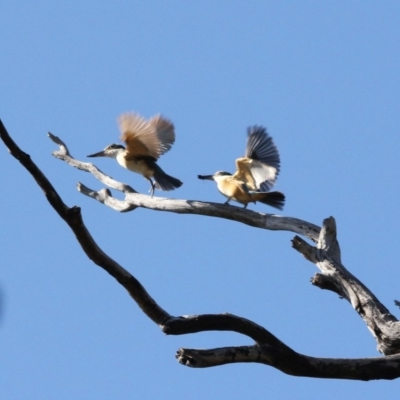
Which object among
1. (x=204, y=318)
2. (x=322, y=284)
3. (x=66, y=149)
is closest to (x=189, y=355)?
(x=204, y=318)

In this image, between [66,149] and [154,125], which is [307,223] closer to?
[154,125]

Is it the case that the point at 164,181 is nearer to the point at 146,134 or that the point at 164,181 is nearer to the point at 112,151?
the point at 146,134

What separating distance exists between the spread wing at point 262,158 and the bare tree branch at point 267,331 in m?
1.29

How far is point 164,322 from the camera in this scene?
484 cm

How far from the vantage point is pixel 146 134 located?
27.3 ft

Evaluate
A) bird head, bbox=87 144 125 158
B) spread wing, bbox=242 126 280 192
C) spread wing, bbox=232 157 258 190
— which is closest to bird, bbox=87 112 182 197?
bird head, bbox=87 144 125 158

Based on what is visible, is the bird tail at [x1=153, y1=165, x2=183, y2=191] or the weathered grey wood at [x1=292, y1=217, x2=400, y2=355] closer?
the weathered grey wood at [x1=292, y1=217, x2=400, y2=355]

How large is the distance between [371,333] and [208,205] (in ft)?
6.09

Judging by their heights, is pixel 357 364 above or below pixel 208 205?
below

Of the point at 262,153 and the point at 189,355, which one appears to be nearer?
the point at 189,355

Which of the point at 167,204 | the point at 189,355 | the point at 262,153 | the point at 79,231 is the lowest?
the point at 189,355

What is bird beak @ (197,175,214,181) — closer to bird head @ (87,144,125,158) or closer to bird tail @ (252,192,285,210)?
bird head @ (87,144,125,158)

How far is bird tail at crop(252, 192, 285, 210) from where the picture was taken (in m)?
7.45

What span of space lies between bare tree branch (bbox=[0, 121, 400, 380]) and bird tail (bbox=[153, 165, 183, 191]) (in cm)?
208
